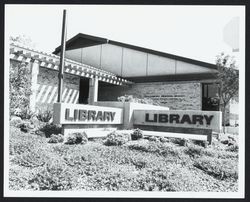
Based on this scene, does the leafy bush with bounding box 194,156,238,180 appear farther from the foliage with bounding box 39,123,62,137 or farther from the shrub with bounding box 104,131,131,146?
the foliage with bounding box 39,123,62,137

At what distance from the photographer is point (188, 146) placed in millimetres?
8617

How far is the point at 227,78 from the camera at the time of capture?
43.9 feet

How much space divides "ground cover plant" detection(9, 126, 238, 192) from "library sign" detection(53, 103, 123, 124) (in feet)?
2.47

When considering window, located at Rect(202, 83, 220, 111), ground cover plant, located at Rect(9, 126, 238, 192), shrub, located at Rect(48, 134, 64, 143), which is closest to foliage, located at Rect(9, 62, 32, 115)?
ground cover plant, located at Rect(9, 126, 238, 192)

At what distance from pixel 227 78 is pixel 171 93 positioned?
4335 mm

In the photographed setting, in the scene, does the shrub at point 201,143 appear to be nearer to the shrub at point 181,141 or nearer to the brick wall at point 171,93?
the shrub at point 181,141

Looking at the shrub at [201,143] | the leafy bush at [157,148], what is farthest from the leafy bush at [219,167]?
the shrub at [201,143]

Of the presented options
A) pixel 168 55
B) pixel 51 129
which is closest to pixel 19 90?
pixel 51 129

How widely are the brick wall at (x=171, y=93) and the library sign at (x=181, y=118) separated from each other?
232 inches

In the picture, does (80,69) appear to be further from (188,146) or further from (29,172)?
(29,172)

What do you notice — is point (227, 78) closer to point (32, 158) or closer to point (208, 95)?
point (208, 95)

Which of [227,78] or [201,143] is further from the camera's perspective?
[227,78]

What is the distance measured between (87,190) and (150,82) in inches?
501

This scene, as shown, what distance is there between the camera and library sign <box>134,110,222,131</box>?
9.98m
